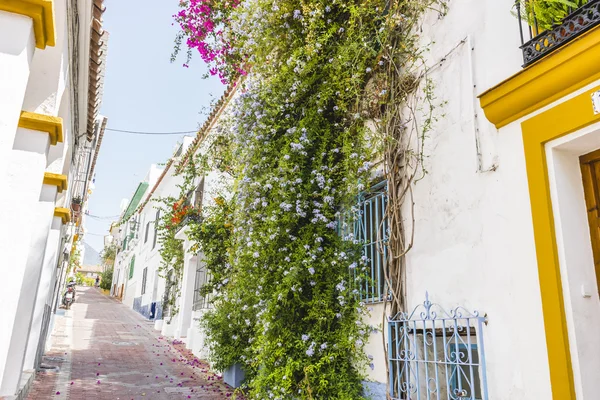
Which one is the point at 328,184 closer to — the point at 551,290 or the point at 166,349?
the point at 551,290

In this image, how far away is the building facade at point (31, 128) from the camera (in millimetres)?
2430

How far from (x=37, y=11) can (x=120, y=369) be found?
7869 mm

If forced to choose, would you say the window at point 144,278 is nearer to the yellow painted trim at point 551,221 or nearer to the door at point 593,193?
the yellow painted trim at point 551,221

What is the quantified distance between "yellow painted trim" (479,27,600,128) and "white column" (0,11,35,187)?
3.18 meters

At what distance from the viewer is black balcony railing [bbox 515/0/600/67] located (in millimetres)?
2848

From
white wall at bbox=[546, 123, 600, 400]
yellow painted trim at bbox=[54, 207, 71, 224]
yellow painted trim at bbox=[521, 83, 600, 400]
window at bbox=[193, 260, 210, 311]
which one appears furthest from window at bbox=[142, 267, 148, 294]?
white wall at bbox=[546, 123, 600, 400]

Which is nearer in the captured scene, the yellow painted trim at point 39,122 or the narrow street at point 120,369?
the yellow painted trim at point 39,122

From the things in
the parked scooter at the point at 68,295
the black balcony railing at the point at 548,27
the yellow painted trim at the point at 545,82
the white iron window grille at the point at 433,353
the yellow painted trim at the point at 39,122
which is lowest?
the white iron window grille at the point at 433,353

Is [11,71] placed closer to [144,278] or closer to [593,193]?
[593,193]

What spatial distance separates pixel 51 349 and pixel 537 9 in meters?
11.6

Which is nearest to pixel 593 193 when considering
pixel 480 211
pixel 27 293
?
pixel 480 211

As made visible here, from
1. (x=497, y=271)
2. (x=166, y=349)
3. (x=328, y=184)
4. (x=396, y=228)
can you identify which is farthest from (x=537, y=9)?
(x=166, y=349)

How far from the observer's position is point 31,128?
3492 millimetres

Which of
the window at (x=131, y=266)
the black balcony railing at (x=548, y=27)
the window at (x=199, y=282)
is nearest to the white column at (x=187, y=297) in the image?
the window at (x=199, y=282)
